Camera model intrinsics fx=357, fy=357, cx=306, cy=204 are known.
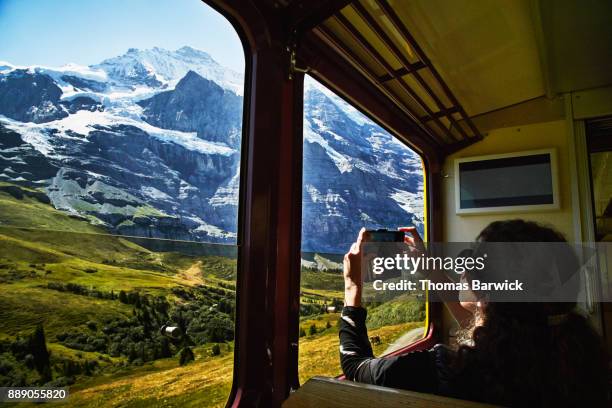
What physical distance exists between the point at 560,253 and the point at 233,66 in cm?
136

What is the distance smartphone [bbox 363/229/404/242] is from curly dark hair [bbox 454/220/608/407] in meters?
0.59

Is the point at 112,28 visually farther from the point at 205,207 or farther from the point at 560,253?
the point at 560,253

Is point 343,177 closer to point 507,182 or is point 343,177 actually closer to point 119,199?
point 119,199

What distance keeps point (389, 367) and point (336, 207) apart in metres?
1.24

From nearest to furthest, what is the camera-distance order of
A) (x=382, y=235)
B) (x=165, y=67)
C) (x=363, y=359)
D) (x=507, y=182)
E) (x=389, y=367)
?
(x=389, y=367) < (x=363, y=359) < (x=165, y=67) < (x=382, y=235) < (x=507, y=182)

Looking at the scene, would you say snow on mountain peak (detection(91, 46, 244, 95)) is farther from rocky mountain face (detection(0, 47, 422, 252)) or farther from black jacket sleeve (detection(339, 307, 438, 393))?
black jacket sleeve (detection(339, 307, 438, 393))

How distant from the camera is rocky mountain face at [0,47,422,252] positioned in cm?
98

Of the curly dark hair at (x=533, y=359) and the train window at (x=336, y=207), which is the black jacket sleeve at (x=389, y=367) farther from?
the train window at (x=336, y=207)

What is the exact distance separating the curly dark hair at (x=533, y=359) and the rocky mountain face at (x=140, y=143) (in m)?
0.96

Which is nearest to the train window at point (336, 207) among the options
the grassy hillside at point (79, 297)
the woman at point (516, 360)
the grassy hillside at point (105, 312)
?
the grassy hillside at point (105, 312)

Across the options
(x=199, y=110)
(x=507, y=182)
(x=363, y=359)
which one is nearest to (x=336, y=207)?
(x=199, y=110)

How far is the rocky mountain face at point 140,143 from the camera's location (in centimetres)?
98

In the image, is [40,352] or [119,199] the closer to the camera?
[40,352]

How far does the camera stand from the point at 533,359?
32.2 inches
